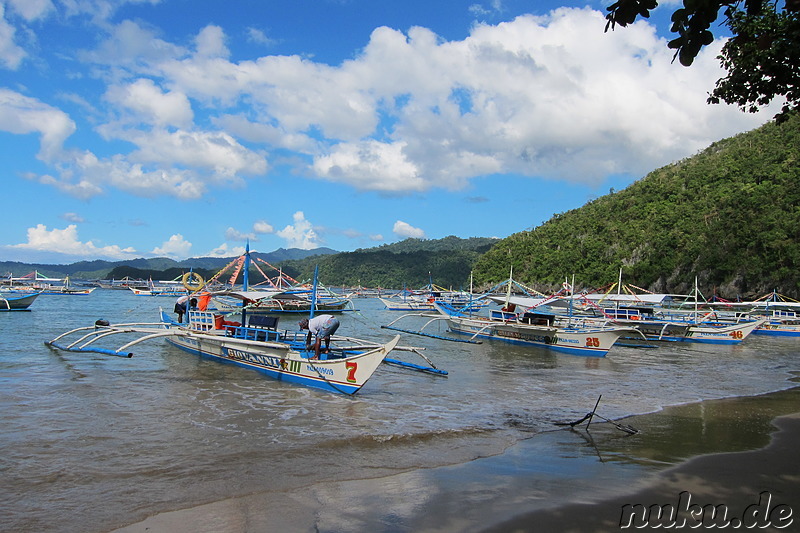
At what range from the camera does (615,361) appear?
23781 mm

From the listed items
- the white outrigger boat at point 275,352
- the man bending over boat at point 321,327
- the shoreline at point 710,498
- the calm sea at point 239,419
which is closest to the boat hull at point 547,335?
the calm sea at point 239,419

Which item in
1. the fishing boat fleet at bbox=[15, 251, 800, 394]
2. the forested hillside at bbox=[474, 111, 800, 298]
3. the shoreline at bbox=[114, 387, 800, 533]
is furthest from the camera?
the forested hillside at bbox=[474, 111, 800, 298]

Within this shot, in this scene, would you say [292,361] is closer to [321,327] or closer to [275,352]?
[275,352]

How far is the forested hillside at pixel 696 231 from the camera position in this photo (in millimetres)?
69438

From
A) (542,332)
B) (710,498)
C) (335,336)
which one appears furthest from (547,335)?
(710,498)

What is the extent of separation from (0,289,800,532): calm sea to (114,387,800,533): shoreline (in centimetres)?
58

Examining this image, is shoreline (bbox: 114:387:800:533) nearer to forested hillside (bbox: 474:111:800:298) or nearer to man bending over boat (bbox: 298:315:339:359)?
man bending over boat (bbox: 298:315:339:359)

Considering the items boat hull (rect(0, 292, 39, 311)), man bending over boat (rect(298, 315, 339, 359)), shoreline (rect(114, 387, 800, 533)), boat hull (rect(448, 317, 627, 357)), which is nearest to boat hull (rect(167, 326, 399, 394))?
man bending over boat (rect(298, 315, 339, 359))

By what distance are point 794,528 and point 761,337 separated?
37200mm

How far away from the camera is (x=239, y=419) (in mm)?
11773

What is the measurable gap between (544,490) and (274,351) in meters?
10.5

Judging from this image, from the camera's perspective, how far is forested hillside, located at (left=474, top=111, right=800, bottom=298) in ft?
228

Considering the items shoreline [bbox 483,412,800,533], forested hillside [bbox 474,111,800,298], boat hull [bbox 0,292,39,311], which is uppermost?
forested hillside [bbox 474,111,800,298]

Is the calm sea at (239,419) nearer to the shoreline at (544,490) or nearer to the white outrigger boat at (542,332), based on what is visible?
the shoreline at (544,490)
